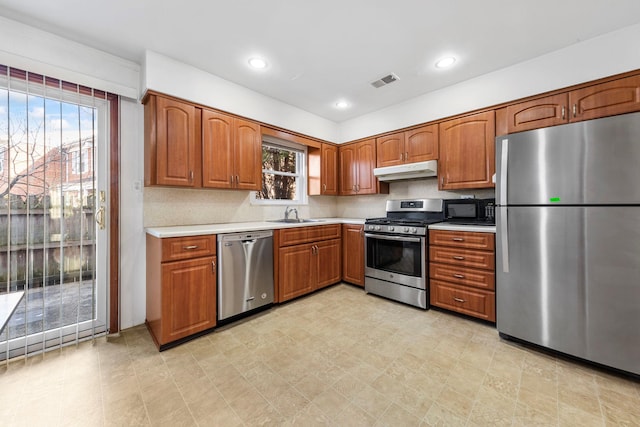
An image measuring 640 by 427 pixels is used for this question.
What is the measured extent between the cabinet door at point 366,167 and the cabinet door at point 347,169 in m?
0.08

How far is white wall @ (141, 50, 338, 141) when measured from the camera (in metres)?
2.33

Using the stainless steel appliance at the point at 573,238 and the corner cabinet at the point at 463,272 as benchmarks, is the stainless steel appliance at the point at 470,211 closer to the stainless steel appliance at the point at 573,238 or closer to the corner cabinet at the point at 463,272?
the corner cabinet at the point at 463,272

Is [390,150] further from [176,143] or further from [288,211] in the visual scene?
[176,143]

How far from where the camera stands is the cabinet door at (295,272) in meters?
2.90

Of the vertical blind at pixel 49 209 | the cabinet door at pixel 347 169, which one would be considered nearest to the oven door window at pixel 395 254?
the cabinet door at pixel 347 169

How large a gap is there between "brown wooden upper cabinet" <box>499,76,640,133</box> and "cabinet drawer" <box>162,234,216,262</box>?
10.2 ft

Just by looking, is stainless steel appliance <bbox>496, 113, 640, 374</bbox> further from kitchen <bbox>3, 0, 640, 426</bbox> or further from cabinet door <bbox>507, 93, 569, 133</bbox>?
kitchen <bbox>3, 0, 640, 426</bbox>

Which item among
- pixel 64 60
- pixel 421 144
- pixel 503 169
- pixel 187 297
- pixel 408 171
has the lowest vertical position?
pixel 187 297

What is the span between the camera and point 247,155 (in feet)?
9.68

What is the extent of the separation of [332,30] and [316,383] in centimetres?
264

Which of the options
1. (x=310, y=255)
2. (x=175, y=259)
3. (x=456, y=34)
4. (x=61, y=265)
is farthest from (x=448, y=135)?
(x=61, y=265)

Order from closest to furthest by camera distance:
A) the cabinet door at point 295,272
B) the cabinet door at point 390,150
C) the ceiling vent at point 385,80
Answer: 1. the ceiling vent at point 385,80
2. the cabinet door at point 295,272
3. the cabinet door at point 390,150

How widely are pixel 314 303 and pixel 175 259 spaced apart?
1602 millimetres

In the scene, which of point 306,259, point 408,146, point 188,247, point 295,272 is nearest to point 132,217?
point 188,247
